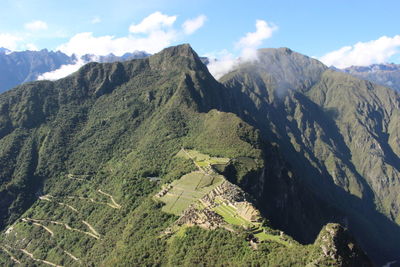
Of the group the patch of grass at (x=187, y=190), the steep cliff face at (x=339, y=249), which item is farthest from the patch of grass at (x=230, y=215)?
the steep cliff face at (x=339, y=249)

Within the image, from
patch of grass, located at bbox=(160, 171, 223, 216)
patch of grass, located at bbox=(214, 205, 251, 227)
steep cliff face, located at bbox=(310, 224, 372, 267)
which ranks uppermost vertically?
steep cliff face, located at bbox=(310, 224, 372, 267)

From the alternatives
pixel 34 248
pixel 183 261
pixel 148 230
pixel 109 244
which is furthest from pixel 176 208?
pixel 34 248

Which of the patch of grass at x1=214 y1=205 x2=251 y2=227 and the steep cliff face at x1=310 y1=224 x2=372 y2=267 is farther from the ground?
the steep cliff face at x1=310 y1=224 x2=372 y2=267

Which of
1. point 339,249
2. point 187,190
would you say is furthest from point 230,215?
point 187,190

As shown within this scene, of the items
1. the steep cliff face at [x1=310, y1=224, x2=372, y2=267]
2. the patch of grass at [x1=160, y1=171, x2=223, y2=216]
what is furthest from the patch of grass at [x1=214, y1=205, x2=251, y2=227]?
the steep cliff face at [x1=310, y1=224, x2=372, y2=267]

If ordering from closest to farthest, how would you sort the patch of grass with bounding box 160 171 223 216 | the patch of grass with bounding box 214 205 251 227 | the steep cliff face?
the steep cliff face < the patch of grass with bounding box 214 205 251 227 < the patch of grass with bounding box 160 171 223 216

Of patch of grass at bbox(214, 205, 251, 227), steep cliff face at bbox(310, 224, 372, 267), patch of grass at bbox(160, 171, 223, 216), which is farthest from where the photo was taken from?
patch of grass at bbox(160, 171, 223, 216)

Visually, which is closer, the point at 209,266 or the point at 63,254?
the point at 209,266

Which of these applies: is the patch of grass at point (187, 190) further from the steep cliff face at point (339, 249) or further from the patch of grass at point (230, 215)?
the steep cliff face at point (339, 249)

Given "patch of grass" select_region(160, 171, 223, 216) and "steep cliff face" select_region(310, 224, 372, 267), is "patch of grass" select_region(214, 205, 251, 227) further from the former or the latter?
"steep cliff face" select_region(310, 224, 372, 267)

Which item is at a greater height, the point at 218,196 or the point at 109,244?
the point at 218,196

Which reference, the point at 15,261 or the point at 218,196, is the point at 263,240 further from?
the point at 15,261
